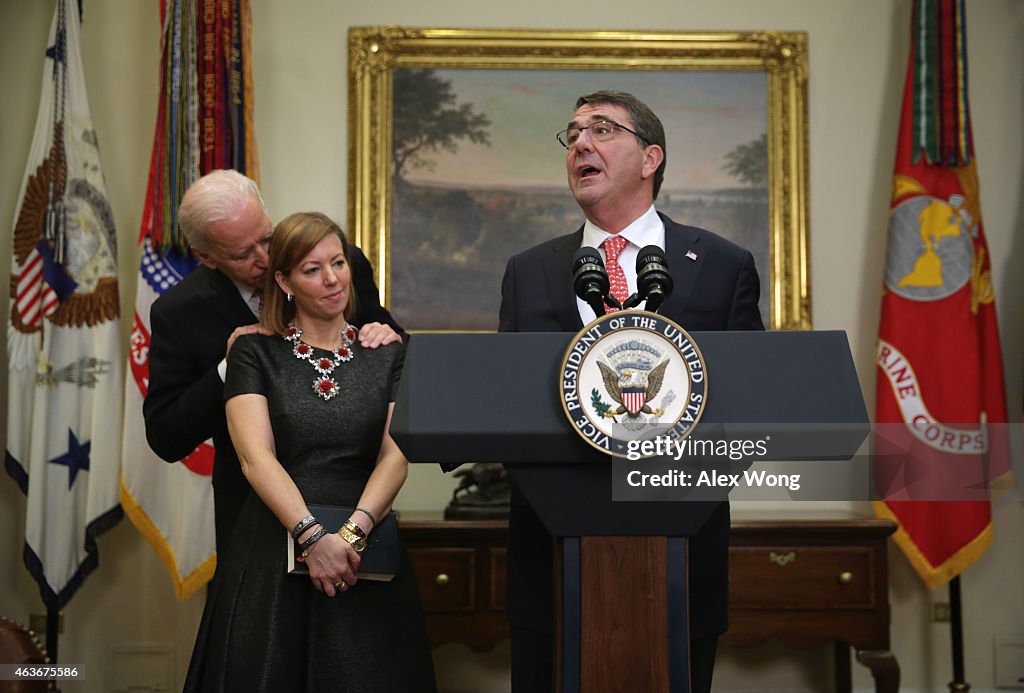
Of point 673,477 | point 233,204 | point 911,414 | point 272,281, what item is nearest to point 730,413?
point 673,477

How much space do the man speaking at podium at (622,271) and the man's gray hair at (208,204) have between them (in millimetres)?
755

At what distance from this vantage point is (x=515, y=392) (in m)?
1.35

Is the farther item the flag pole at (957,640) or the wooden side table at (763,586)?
the flag pole at (957,640)

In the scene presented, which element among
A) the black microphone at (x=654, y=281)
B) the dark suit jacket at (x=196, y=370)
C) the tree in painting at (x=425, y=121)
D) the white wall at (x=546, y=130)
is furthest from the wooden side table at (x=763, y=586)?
the black microphone at (x=654, y=281)

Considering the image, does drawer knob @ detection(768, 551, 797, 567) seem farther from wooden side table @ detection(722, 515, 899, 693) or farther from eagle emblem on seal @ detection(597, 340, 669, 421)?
eagle emblem on seal @ detection(597, 340, 669, 421)

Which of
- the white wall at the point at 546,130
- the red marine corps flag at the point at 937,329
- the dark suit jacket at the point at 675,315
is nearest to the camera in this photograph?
the dark suit jacket at the point at 675,315

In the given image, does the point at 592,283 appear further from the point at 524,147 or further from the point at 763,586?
the point at 524,147

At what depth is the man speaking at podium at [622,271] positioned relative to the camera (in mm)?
1819

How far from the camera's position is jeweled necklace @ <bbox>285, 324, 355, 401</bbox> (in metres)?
2.19

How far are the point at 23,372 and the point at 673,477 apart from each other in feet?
10.5

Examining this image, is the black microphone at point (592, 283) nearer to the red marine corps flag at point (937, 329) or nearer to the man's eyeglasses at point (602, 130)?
the man's eyeglasses at point (602, 130)

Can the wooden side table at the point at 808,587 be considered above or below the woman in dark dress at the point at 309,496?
below

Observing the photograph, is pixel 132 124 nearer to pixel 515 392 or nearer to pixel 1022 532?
pixel 515 392

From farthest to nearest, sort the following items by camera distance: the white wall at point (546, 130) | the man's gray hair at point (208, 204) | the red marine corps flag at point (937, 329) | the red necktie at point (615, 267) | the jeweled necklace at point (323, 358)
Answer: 1. the white wall at point (546, 130)
2. the red marine corps flag at point (937, 329)
3. the man's gray hair at point (208, 204)
4. the jeweled necklace at point (323, 358)
5. the red necktie at point (615, 267)
